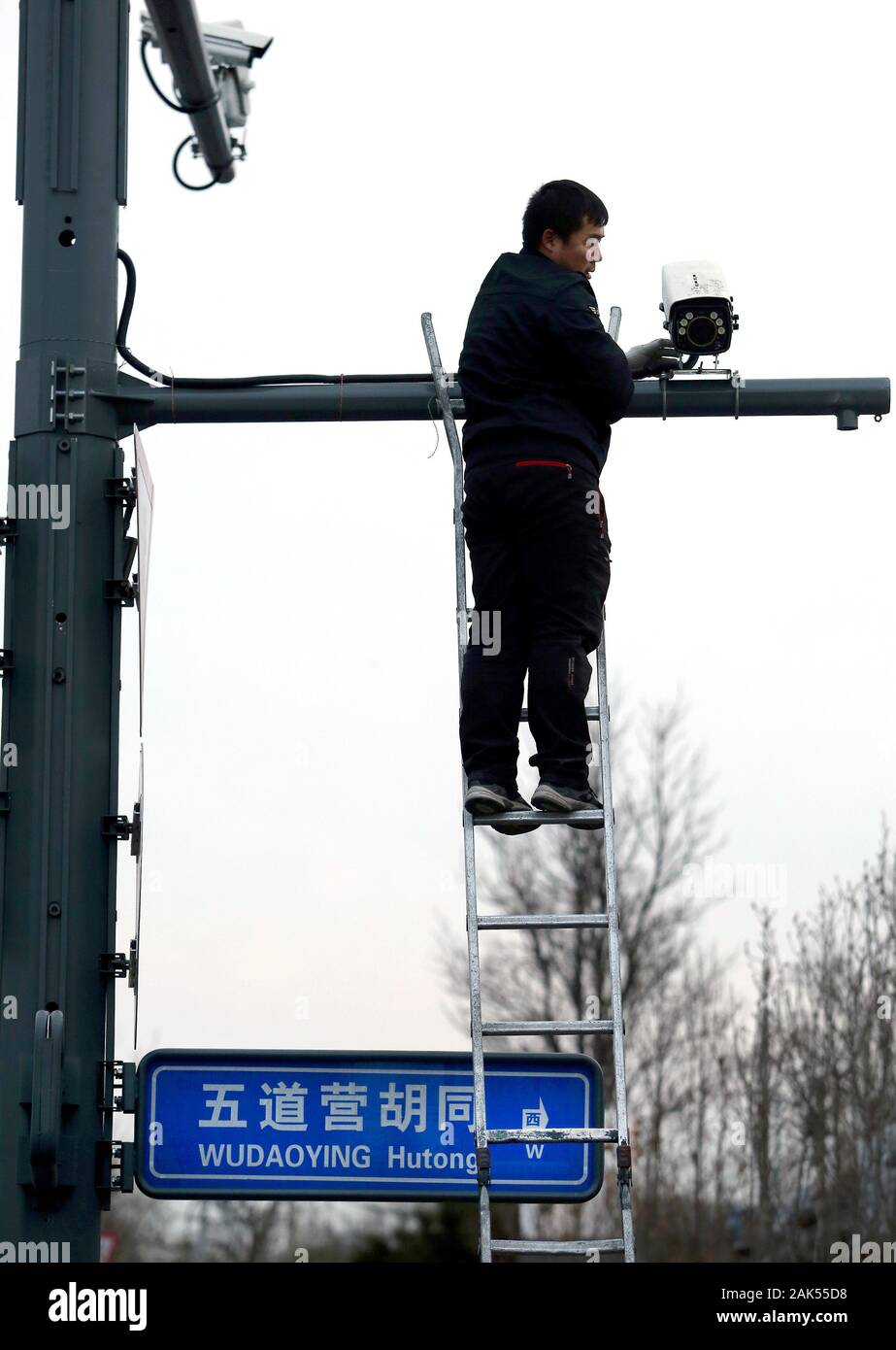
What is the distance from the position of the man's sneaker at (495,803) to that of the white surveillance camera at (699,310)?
203cm

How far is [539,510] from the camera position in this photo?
7.22 metres

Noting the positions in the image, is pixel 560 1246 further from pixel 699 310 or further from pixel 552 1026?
pixel 699 310

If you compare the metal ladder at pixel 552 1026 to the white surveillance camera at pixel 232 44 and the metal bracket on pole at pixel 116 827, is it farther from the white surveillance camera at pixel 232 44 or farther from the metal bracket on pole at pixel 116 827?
the white surveillance camera at pixel 232 44

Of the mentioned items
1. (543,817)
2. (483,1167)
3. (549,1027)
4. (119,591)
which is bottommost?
(483,1167)

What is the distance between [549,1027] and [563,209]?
126 inches

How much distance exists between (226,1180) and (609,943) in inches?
72.1

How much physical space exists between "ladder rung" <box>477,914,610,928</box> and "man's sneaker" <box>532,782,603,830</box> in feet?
1.30

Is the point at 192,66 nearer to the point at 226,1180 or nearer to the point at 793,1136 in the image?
the point at 226,1180

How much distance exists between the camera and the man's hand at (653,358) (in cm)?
792

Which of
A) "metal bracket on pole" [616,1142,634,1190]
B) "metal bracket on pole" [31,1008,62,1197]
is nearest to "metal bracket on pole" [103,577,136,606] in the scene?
"metal bracket on pole" [31,1008,62,1197]

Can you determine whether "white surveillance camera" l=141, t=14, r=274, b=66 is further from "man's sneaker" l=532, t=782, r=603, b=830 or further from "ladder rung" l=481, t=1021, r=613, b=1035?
"ladder rung" l=481, t=1021, r=613, b=1035

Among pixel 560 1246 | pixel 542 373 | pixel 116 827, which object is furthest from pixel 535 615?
pixel 560 1246

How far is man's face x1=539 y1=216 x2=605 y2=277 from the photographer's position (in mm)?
7586

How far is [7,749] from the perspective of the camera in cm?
766
